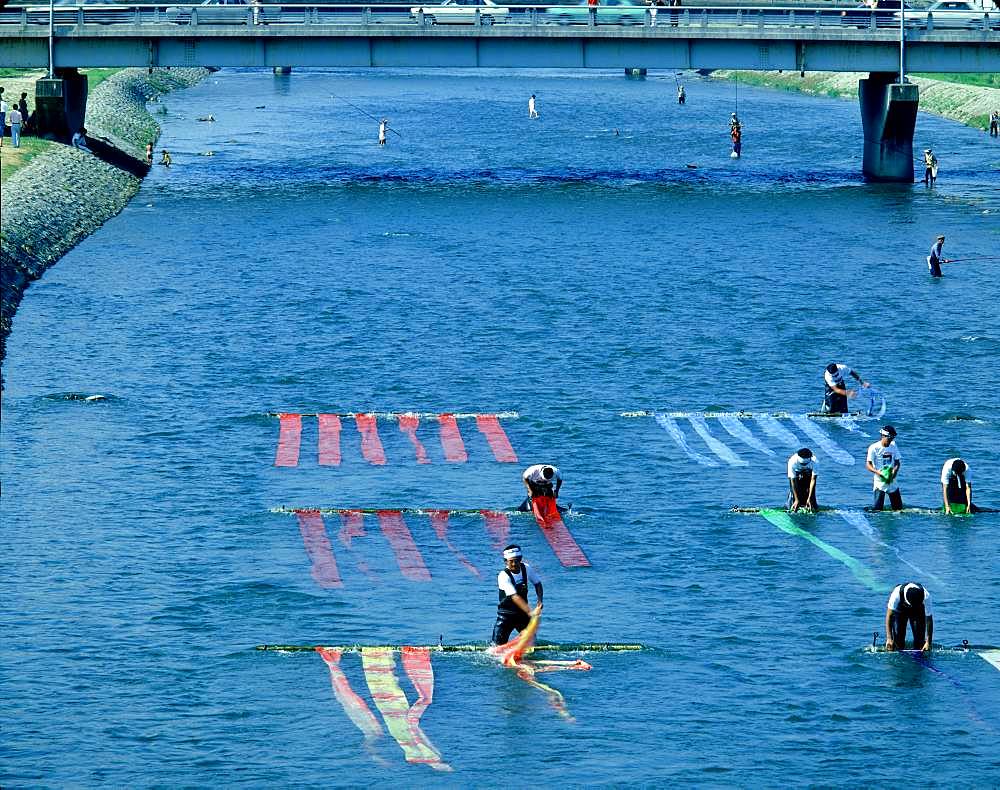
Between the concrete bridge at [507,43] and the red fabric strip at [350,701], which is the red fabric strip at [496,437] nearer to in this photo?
the red fabric strip at [350,701]

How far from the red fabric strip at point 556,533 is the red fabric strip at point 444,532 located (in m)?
2.14

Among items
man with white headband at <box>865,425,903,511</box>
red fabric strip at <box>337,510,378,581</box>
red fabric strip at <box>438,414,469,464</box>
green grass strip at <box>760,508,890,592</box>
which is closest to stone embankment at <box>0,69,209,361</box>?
red fabric strip at <box>438,414,469,464</box>

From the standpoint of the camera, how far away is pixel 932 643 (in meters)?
36.4

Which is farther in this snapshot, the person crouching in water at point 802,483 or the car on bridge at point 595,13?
the car on bridge at point 595,13

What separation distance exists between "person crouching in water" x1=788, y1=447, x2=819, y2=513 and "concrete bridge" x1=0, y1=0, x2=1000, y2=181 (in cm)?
6419

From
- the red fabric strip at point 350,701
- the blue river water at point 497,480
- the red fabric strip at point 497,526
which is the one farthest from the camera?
the red fabric strip at point 497,526

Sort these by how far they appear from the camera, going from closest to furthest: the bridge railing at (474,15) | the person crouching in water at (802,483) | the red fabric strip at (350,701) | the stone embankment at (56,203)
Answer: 1. the red fabric strip at (350,701)
2. the person crouching in water at (802,483)
3. the stone embankment at (56,203)
4. the bridge railing at (474,15)

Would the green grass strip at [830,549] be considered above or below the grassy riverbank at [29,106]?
below

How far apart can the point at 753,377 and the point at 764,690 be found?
94.2 ft

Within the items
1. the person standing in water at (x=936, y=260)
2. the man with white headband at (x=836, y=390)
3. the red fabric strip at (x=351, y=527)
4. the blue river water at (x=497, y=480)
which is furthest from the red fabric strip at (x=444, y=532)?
the person standing in water at (x=936, y=260)

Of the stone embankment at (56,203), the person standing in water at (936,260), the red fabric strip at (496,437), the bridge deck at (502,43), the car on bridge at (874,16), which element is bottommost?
the red fabric strip at (496,437)

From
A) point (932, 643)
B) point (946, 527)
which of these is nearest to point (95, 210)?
point (946, 527)

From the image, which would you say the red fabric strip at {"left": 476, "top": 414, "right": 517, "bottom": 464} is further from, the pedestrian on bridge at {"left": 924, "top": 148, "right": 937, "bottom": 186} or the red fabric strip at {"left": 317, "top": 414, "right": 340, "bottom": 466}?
the pedestrian on bridge at {"left": 924, "top": 148, "right": 937, "bottom": 186}

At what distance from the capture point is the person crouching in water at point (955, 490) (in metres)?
44.8
